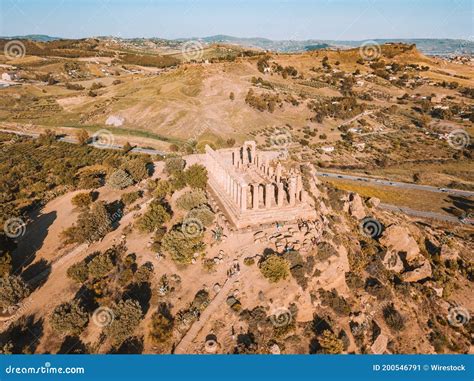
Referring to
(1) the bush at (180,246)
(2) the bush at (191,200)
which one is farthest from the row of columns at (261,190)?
(1) the bush at (180,246)

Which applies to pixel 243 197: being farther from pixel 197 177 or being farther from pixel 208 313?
pixel 208 313

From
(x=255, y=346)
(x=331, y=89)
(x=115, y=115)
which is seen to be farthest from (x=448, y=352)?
(x=331, y=89)

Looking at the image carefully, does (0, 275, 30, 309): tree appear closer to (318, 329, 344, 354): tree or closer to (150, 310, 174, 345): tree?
(150, 310, 174, 345): tree

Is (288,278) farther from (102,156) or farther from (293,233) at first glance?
(102,156)

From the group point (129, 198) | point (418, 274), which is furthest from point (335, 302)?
point (129, 198)

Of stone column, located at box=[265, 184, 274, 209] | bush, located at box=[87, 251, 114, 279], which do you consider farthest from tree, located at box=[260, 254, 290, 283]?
bush, located at box=[87, 251, 114, 279]

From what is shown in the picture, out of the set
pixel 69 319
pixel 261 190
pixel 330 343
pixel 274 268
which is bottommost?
pixel 330 343
